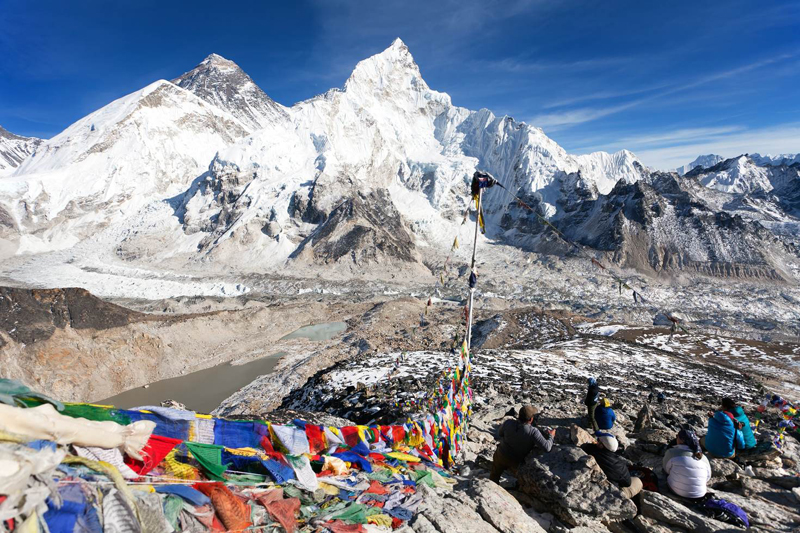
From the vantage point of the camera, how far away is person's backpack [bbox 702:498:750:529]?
4.53 metres

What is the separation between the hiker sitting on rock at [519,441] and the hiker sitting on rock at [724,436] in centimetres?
330

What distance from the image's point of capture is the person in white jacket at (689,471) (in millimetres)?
4875

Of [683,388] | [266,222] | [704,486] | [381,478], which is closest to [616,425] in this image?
[704,486]

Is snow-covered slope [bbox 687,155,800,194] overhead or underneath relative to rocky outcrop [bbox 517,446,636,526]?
overhead

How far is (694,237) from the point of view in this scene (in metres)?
74.7

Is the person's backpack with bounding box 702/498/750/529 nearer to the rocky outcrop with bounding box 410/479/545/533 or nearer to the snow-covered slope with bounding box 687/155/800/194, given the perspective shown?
the rocky outcrop with bounding box 410/479/545/533

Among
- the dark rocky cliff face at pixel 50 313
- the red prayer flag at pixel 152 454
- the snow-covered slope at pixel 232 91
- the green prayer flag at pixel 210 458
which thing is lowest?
the dark rocky cliff face at pixel 50 313

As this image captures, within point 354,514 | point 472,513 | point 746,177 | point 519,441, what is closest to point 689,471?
point 519,441

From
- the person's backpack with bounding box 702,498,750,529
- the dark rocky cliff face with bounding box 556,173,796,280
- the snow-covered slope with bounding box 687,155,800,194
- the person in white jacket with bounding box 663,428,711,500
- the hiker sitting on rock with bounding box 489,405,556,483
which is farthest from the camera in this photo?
the snow-covered slope with bounding box 687,155,800,194

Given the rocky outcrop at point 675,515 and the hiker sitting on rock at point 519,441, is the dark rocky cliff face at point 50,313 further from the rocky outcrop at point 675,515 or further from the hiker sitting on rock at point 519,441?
the rocky outcrop at point 675,515

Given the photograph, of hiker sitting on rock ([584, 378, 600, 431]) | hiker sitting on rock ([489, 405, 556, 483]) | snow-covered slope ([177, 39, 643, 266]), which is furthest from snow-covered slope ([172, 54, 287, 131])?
hiker sitting on rock ([489, 405, 556, 483])

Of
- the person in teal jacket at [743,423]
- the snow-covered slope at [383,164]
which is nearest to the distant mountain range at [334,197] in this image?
the snow-covered slope at [383,164]

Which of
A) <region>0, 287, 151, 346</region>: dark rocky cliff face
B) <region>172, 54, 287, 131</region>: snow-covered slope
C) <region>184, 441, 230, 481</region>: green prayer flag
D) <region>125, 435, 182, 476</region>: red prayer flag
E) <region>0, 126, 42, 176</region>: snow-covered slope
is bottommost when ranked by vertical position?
<region>0, 287, 151, 346</region>: dark rocky cliff face

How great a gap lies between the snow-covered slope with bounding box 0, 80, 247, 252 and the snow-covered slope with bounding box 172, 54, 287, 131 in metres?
43.1
